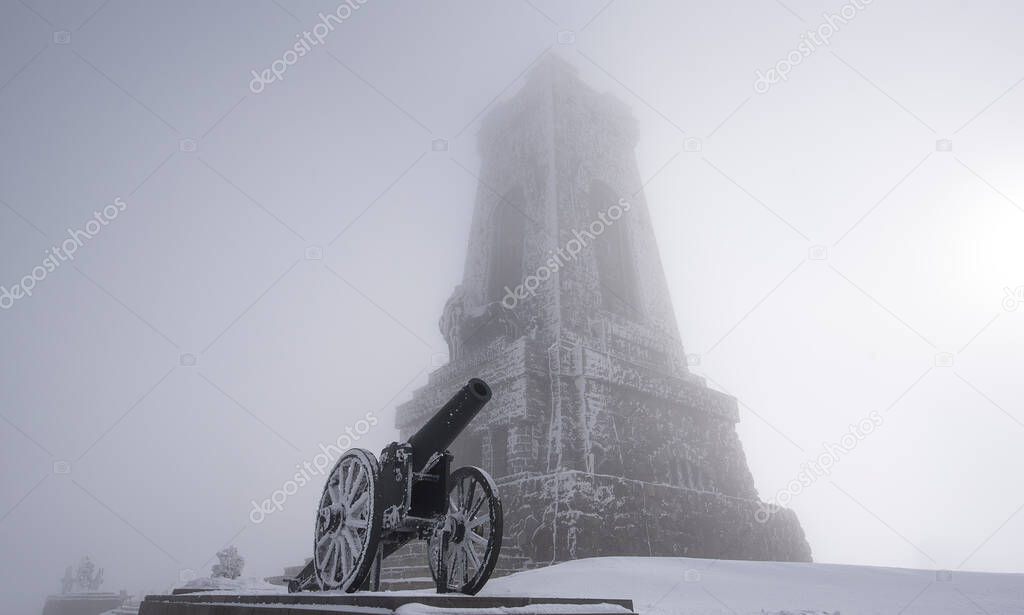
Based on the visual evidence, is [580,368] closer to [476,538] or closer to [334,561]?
[476,538]

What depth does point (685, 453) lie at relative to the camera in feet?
40.4

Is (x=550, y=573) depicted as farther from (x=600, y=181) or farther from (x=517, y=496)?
(x=600, y=181)

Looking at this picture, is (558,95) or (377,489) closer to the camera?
(377,489)

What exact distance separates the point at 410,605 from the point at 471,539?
2.02 m

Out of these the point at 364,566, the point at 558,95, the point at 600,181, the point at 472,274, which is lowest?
the point at 364,566

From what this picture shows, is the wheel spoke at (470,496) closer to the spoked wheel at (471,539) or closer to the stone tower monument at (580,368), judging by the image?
the spoked wheel at (471,539)

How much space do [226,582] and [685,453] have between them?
8.88 m

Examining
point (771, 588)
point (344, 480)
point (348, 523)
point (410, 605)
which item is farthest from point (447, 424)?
point (771, 588)

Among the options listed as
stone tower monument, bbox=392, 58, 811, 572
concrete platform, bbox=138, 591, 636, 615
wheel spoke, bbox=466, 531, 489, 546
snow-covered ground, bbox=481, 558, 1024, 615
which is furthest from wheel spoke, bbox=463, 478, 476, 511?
stone tower monument, bbox=392, 58, 811, 572

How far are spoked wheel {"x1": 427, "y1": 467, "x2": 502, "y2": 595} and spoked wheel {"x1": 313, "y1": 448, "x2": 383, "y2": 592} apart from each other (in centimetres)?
59

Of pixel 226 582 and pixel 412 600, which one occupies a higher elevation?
pixel 226 582

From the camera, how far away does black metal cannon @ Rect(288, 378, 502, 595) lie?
14.8ft

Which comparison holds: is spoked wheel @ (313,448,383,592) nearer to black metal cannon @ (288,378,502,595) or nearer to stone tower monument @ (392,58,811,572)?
black metal cannon @ (288,378,502,595)

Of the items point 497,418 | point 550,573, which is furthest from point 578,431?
point 550,573
